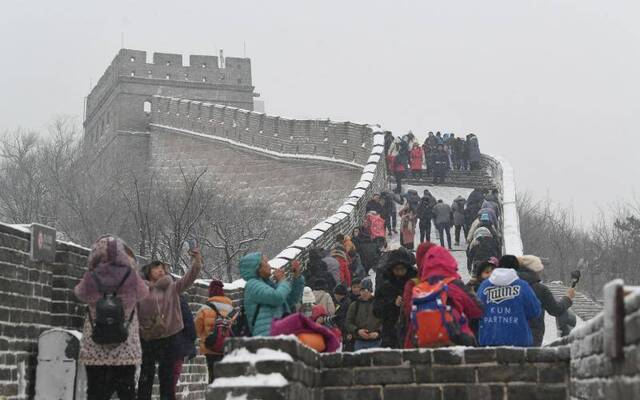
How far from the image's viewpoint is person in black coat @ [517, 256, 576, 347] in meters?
10.0

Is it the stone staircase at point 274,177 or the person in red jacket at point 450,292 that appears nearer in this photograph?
the person in red jacket at point 450,292

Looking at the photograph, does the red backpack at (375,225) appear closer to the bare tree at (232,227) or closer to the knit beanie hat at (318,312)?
the knit beanie hat at (318,312)

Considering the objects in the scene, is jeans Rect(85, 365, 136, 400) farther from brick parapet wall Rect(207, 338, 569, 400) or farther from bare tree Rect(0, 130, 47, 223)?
bare tree Rect(0, 130, 47, 223)

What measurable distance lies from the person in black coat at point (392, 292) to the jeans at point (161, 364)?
1.52m

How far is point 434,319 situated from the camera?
7816 mm

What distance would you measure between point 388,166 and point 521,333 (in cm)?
2382

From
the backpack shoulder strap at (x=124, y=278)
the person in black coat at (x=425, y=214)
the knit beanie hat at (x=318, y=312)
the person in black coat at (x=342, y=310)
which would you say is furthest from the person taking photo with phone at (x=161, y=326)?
the person in black coat at (x=425, y=214)

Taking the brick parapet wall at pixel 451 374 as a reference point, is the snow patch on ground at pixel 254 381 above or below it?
below

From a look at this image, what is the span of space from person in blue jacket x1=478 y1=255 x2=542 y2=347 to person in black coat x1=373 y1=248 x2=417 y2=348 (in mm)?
612

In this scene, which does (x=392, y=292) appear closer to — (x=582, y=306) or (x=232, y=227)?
(x=582, y=306)

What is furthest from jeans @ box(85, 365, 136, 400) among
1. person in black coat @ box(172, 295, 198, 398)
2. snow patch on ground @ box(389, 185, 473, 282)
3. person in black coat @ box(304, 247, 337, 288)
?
person in black coat @ box(304, 247, 337, 288)

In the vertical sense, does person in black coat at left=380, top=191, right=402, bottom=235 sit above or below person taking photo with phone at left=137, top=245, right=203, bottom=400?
above

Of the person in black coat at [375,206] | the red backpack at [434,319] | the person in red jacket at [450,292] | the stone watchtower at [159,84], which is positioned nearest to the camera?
the red backpack at [434,319]

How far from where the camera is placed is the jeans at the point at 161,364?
29.1ft
